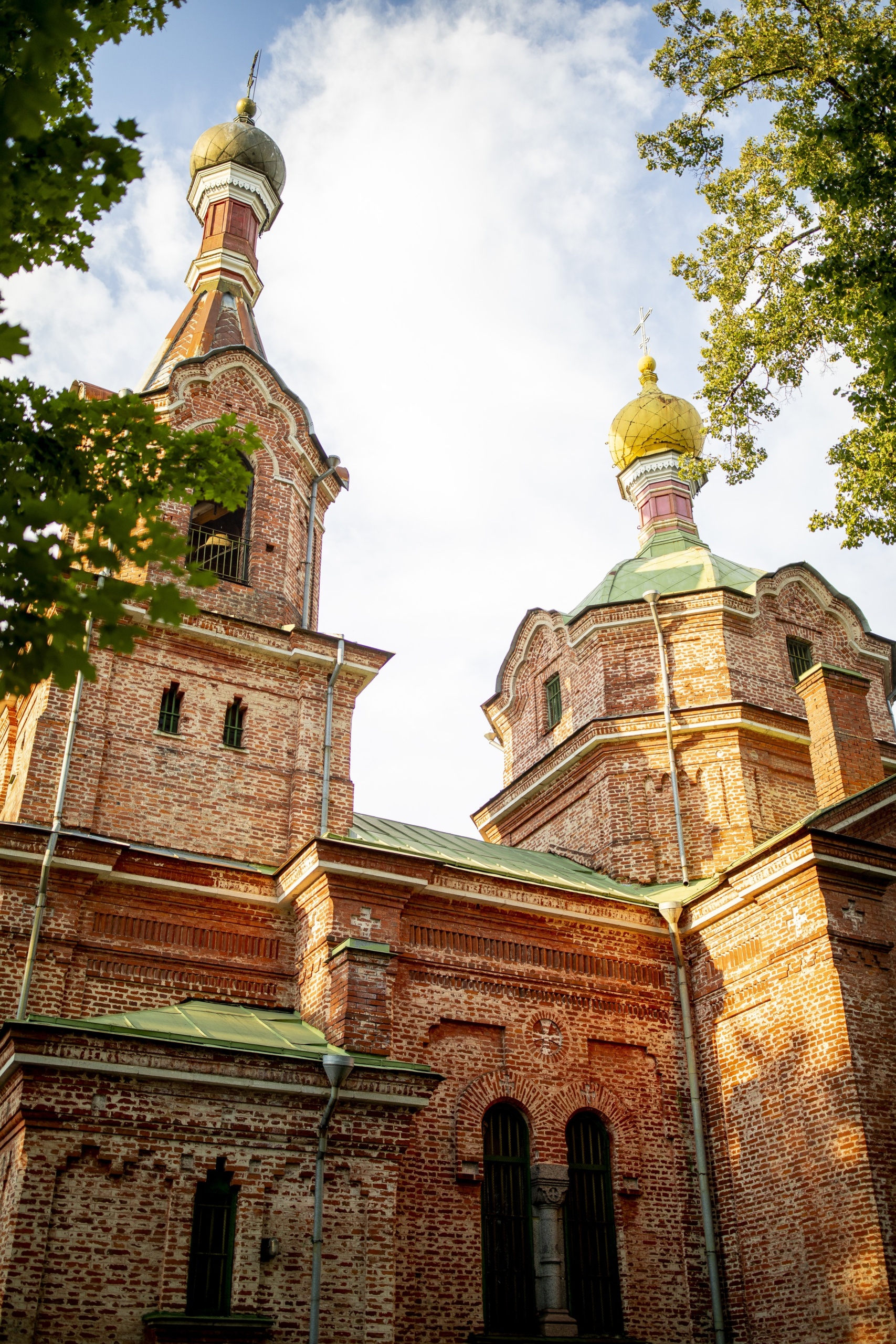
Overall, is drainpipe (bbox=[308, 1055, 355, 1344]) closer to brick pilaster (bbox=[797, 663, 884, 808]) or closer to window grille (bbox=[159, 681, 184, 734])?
window grille (bbox=[159, 681, 184, 734])

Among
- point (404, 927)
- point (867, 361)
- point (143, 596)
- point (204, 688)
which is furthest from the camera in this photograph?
point (204, 688)

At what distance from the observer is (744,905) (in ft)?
46.3

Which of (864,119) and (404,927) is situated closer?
(864,119)

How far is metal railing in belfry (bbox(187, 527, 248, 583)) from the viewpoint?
53.1 feet

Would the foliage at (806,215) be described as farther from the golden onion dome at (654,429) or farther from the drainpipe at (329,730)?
the golden onion dome at (654,429)

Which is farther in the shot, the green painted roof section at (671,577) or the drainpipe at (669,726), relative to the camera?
the green painted roof section at (671,577)

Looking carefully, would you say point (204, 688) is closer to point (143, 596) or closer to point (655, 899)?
point (655, 899)

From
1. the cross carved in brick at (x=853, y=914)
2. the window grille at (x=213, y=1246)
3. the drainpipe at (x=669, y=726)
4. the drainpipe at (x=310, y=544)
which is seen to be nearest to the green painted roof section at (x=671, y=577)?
the drainpipe at (x=669, y=726)

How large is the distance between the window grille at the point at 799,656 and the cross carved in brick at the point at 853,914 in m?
7.30

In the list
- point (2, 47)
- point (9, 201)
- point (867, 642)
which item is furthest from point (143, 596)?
point (867, 642)

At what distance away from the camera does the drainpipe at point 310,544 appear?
1666 cm

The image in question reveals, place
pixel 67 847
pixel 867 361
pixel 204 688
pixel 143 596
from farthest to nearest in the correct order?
pixel 204 688, pixel 67 847, pixel 867 361, pixel 143 596

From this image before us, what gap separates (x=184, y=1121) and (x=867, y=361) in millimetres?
9672

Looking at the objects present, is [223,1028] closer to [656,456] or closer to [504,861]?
[504,861]
